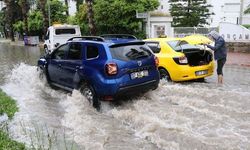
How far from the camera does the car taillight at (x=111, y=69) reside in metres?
9.02

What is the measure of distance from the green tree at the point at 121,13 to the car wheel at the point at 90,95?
2573cm

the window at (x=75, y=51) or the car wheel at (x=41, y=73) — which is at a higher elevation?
the window at (x=75, y=51)

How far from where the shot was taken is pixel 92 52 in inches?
382

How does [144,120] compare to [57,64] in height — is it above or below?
below

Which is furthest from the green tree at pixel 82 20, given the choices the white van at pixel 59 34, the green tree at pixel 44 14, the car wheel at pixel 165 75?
the car wheel at pixel 165 75

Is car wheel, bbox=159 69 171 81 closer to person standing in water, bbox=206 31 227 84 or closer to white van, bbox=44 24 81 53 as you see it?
person standing in water, bbox=206 31 227 84

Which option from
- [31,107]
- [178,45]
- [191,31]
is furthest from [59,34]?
[31,107]

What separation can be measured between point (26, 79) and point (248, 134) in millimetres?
9088

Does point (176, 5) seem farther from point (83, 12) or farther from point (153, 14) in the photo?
point (83, 12)

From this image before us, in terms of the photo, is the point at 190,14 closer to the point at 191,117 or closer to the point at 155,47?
the point at 155,47

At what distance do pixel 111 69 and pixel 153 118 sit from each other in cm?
149

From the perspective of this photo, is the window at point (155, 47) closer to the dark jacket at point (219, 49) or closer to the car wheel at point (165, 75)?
the car wheel at point (165, 75)

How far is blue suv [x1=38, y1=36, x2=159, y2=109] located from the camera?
9.08 metres

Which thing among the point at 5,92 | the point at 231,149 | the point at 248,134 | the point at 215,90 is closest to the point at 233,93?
the point at 215,90
